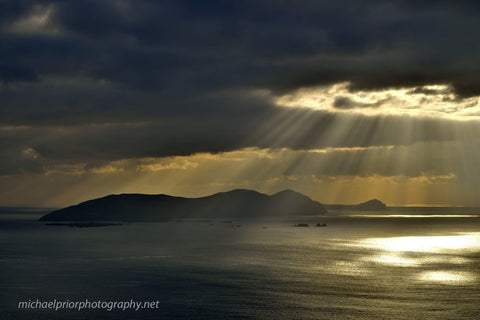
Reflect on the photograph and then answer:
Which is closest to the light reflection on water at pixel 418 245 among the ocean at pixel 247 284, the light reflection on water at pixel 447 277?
the ocean at pixel 247 284

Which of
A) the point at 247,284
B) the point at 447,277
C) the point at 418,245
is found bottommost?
the point at 418,245

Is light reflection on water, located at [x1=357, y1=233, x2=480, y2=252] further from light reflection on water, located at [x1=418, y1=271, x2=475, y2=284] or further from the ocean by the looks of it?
light reflection on water, located at [x1=418, y1=271, x2=475, y2=284]

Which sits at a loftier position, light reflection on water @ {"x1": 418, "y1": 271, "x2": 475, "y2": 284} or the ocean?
the ocean

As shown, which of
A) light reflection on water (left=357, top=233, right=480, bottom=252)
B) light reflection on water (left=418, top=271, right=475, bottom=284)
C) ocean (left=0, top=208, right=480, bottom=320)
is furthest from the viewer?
light reflection on water (left=357, top=233, right=480, bottom=252)

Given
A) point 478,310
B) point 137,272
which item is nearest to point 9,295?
point 137,272

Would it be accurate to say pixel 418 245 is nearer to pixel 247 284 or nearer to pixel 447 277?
pixel 447 277

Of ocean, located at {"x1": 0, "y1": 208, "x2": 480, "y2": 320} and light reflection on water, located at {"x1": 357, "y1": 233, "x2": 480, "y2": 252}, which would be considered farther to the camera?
light reflection on water, located at {"x1": 357, "y1": 233, "x2": 480, "y2": 252}

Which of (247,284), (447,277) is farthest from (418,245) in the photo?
(247,284)

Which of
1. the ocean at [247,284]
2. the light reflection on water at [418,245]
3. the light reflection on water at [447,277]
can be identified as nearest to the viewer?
the ocean at [247,284]

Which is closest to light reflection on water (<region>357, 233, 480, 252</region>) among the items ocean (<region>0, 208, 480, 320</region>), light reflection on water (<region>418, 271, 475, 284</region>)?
ocean (<region>0, 208, 480, 320</region>)

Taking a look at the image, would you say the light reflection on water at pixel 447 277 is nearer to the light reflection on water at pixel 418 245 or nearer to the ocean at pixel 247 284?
the ocean at pixel 247 284

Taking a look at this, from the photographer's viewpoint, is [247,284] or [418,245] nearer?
[247,284]

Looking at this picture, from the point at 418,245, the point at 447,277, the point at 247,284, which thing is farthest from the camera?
the point at 418,245

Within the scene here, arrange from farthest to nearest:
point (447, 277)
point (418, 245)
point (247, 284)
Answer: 1. point (418, 245)
2. point (447, 277)
3. point (247, 284)
